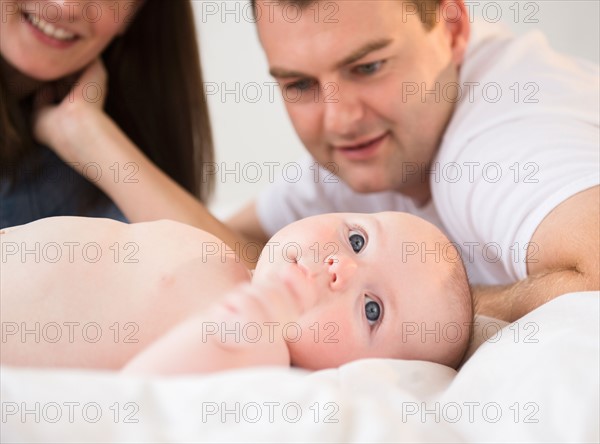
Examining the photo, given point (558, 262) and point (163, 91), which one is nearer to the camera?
point (558, 262)

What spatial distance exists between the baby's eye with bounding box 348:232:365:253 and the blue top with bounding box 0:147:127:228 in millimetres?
856

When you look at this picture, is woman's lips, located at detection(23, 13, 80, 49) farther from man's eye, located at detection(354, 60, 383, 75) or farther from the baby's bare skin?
the baby's bare skin

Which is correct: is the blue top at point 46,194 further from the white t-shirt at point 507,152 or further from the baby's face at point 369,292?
the baby's face at point 369,292

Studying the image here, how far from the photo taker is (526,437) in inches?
28.2

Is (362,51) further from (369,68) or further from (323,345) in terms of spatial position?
(323,345)

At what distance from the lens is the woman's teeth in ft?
5.31

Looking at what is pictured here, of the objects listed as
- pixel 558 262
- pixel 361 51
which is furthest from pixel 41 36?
pixel 558 262

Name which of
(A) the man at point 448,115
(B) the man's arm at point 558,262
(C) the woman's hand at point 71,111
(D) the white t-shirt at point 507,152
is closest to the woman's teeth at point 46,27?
(C) the woman's hand at point 71,111

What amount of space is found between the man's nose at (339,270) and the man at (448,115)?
0.33 metres

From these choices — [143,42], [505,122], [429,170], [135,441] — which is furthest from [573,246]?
[143,42]

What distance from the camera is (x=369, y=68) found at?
1521 mm

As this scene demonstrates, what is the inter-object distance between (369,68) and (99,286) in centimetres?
79

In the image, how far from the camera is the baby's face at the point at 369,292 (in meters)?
0.92

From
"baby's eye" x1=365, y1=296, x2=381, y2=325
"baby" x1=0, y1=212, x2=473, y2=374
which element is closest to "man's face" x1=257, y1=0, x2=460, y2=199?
"baby" x1=0, y1=212, x2=473, y2=374
